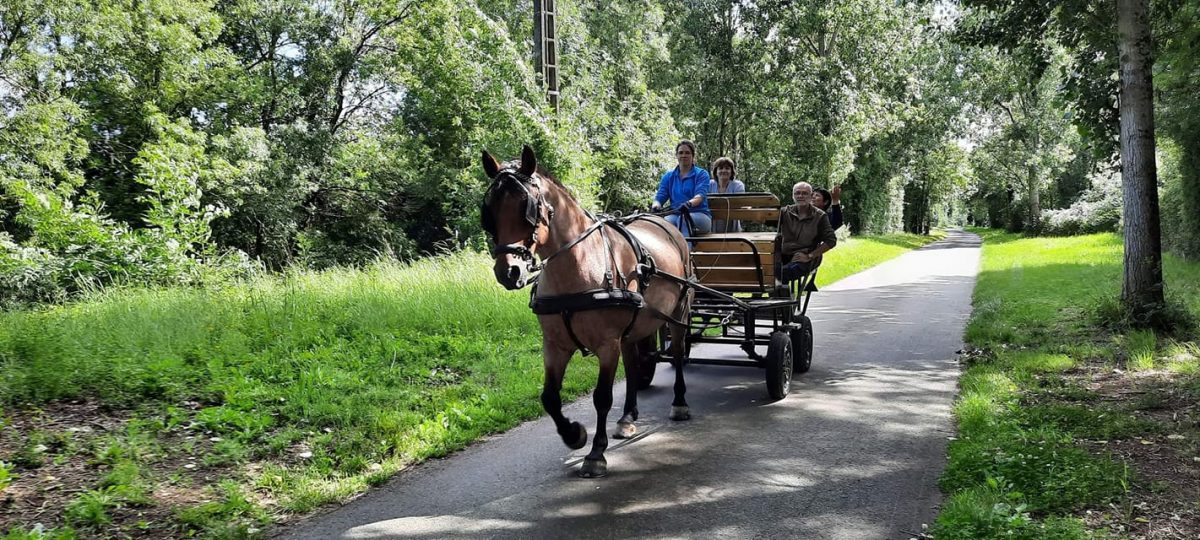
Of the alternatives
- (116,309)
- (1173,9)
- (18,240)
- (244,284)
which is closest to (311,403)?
(116,309)

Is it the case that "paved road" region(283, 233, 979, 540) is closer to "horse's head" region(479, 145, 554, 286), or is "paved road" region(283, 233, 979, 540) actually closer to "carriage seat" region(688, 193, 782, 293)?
"carriage seat" region(688, 193, 782, 293)

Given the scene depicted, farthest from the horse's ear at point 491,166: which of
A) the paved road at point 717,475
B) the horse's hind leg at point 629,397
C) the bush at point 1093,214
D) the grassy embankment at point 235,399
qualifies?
the bush at point 1093,214

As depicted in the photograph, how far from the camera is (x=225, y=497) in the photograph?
423 centimetres

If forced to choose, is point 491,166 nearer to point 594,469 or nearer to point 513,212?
point 513,212

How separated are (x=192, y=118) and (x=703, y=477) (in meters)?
21.2

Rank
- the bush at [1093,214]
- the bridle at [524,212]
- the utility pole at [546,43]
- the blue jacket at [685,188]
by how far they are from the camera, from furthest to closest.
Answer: the bush at [1093,214] < the utility pole at [546,43] < the blue jacket at [685,188] < the bridle at [524,212]

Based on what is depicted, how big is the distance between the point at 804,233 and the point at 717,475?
380 cm

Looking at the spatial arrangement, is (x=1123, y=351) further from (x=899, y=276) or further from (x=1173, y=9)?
(x=899, y=276)

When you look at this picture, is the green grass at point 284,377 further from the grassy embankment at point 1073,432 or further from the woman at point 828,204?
the grassy embankment at point 1073,432

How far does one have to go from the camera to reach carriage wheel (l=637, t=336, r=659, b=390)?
6566 mm

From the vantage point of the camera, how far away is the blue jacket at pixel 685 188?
729 centimetres

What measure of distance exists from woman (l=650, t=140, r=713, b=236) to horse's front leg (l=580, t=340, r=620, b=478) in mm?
2698

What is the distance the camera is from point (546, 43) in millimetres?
12242

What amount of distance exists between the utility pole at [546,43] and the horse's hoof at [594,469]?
354 inches
